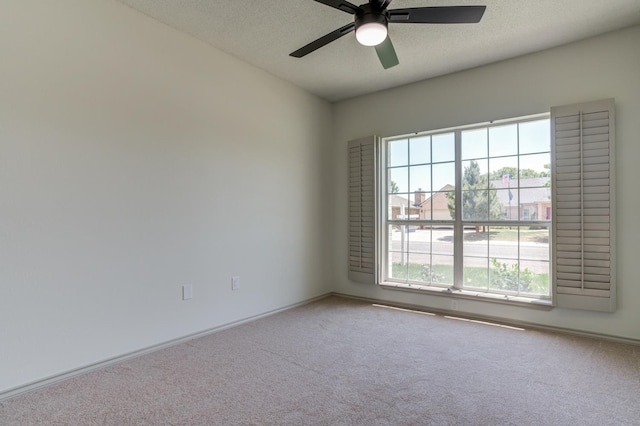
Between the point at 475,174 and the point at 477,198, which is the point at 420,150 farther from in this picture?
the point at 477,198

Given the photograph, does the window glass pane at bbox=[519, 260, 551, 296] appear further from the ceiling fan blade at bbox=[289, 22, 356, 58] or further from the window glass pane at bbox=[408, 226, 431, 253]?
the ceiling fan blade at bbox=[289, 22, 356, 58]

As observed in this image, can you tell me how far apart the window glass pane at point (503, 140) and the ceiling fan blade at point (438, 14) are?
5.93ft

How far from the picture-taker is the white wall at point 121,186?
6.84 ft

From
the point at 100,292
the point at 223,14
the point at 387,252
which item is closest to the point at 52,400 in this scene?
the point at 100,292

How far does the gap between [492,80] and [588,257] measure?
193cm

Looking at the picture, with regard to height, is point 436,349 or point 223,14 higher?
point 223,14

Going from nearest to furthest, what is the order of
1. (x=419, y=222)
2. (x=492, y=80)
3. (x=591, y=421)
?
(x=591, y=421) → (x=492, y=80) → (x=419, y=222)

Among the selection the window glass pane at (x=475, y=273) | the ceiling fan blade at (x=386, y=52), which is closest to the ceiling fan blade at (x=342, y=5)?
the ceiling fan blade at (x=386, y=52)

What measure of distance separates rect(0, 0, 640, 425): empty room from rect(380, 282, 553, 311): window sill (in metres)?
0.02

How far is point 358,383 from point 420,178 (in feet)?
8.40

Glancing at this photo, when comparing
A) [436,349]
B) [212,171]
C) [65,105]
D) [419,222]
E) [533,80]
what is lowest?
[436,349]

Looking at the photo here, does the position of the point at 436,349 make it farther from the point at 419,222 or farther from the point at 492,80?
the point at 492,80

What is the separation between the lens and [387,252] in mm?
4281

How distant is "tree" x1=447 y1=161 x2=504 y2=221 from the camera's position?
11.6ft
